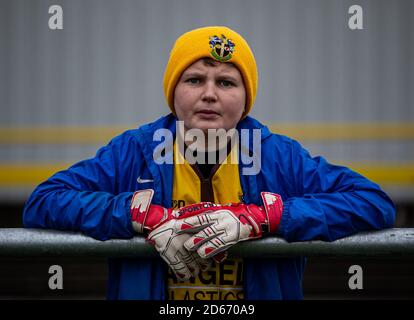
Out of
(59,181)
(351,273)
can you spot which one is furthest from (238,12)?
(59,181)

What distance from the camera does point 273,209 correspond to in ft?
4.01

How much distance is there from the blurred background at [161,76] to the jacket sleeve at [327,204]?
7.23 feet

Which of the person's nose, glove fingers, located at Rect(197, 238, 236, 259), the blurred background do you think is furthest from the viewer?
the blurred background

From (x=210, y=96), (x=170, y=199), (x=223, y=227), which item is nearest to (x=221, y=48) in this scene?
(x=210, y=96)

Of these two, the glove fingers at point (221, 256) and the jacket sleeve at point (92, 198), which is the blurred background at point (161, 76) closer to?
the jacket sleeve at point (92, 198)

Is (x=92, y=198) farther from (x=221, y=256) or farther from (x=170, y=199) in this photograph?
(x=221, y=256)

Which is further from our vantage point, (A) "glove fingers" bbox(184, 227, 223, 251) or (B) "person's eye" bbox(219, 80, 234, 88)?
(B) "person's eye" bbox(219, 80, 234, 88)

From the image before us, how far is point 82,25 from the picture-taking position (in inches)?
141

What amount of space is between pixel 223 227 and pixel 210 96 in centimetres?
37

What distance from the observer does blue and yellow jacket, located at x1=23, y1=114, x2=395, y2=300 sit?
3.99ft

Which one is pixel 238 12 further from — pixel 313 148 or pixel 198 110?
pixel 198 110

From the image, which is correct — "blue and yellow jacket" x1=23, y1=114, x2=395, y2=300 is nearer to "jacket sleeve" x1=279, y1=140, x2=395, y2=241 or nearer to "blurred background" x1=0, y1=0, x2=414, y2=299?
"jacket sleeve" x1=279, y1=140, x2=395, y2=241

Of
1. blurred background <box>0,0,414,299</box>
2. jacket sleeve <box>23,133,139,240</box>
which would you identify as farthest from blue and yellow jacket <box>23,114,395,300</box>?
blurred background <box>0,0,414,299</box>

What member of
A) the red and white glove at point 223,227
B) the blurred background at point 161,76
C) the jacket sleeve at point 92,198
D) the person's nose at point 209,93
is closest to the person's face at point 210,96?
the person's nose at point 209,93
